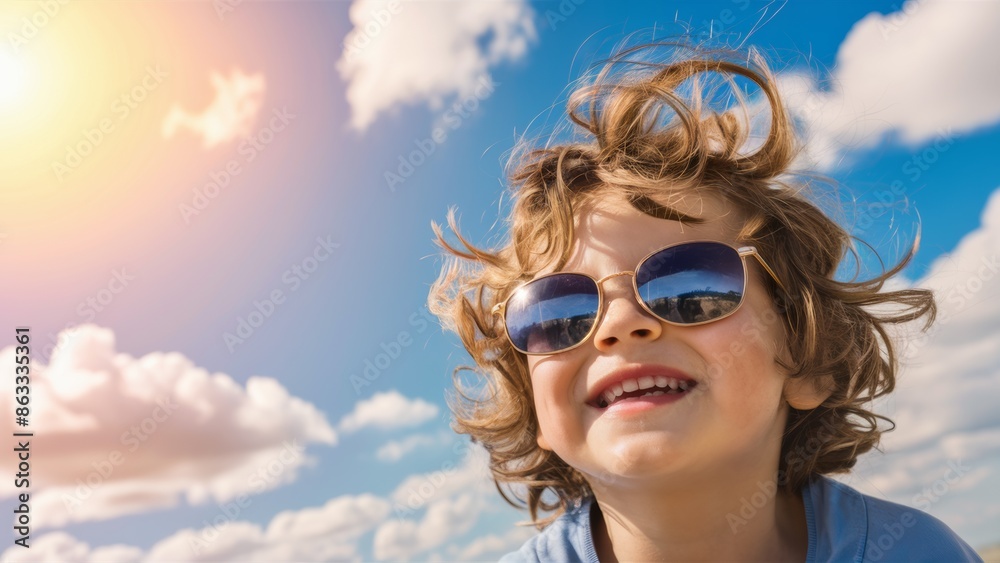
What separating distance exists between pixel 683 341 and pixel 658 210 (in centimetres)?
59

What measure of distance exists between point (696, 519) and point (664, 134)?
1787mm

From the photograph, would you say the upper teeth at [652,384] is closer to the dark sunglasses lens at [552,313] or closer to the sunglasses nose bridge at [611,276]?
the dark sunglasses lens at [552,313]

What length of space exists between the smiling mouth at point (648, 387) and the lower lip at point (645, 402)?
13 millimetres

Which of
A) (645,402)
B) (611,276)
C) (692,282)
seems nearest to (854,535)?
(645,402)

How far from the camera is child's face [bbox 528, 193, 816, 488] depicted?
295 cm

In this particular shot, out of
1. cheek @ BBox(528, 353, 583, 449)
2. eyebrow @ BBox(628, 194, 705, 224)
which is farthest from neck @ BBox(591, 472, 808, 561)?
eyebrow @ BBox(628, 194, 705, 224)

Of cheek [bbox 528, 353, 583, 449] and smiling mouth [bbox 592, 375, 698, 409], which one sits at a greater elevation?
cheek [bbox 528, 353, 583, 449]

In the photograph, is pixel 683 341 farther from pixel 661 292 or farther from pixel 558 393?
pixel 558 393

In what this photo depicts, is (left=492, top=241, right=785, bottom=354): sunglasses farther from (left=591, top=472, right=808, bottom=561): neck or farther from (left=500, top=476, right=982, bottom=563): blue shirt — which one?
(left=500, top=476, right=982, bottom=563): blue shirt

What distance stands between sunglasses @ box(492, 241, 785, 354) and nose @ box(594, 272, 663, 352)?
0.02m

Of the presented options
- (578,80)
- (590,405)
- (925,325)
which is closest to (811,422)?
(925,325)

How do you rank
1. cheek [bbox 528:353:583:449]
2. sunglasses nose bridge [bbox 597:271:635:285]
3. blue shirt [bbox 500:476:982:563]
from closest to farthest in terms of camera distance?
1. sunglasses nose bridge [bbox 597:271:635:285]
2. cheek [bbox 528:353:583:449]
3. blue shirt [bbox 500:476:982:563]

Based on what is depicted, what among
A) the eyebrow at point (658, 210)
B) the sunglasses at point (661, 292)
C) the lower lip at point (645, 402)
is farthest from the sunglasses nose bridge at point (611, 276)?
the lower lip at point (645, 402)

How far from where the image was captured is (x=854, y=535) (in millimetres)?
3396
